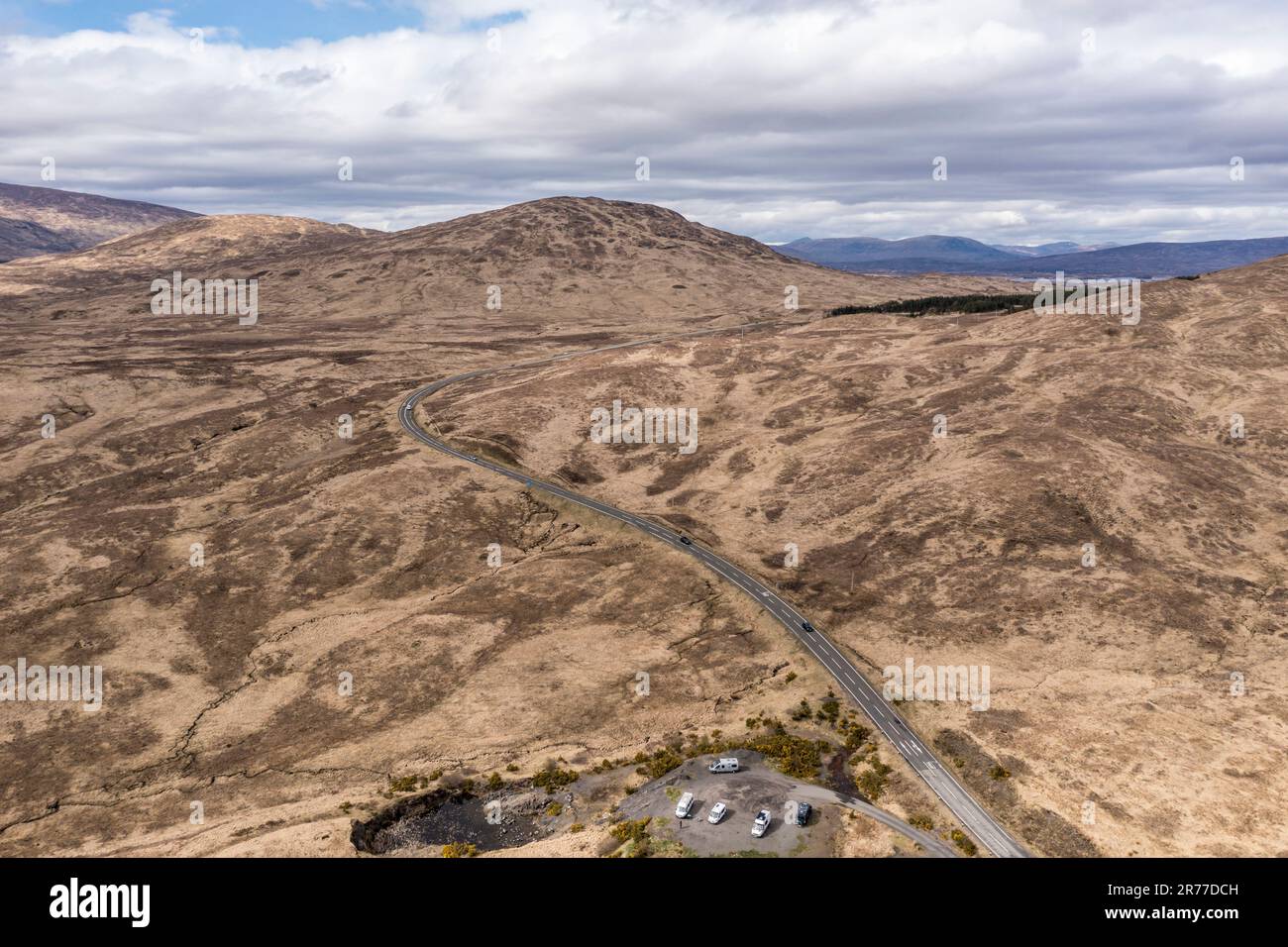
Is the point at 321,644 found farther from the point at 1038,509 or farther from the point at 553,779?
the point at 1038,509

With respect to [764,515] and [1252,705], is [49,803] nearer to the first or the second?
[764,515]

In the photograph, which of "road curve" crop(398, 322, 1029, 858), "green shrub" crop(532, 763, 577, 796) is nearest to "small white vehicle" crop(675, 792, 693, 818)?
"green shrub" crop(532, 763, 577, 796)

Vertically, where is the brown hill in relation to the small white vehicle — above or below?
above

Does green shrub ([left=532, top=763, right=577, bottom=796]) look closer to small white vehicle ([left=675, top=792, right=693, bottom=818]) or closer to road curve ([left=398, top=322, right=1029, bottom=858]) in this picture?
small white vehicle ([left=675, top=792, right=693, bottom=818])

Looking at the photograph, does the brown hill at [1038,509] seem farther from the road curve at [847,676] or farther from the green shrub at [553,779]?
the green shrub at [553,779]

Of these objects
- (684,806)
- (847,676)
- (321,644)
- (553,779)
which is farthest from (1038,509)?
(321,644)

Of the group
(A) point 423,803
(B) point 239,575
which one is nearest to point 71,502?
(B) point 239,575
